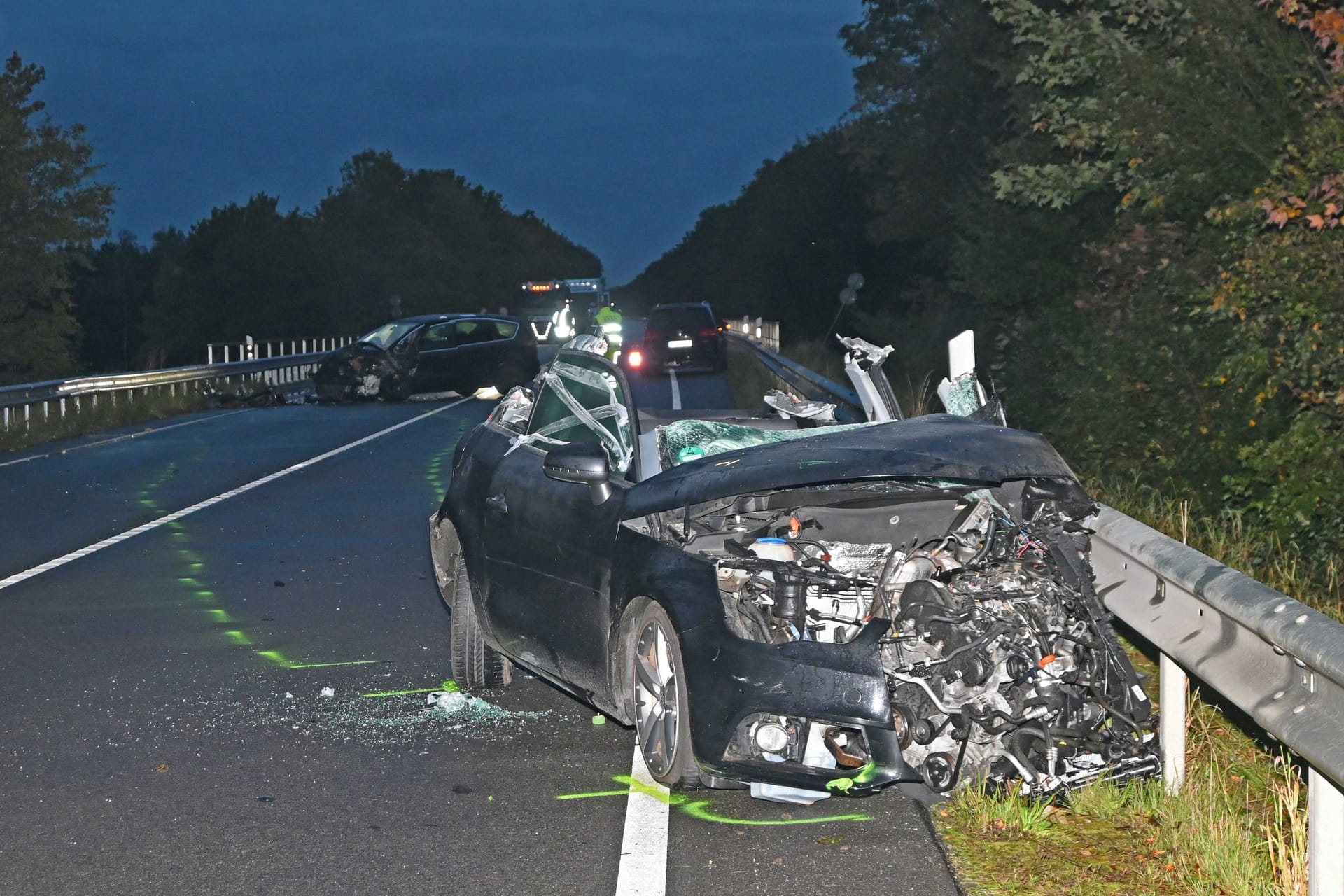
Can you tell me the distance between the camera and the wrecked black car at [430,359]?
31953 millimetres

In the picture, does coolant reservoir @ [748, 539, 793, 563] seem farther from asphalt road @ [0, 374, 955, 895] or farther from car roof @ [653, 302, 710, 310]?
car roof @ [653, 302, 710, 310]

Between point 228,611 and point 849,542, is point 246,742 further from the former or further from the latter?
point 228,611

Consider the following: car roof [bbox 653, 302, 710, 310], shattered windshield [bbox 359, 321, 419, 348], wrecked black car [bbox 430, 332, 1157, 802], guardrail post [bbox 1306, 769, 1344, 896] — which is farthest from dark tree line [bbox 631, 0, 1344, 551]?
car roof [bbox 653, 302, 710, 310]

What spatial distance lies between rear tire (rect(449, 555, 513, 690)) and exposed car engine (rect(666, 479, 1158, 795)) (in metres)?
1.92

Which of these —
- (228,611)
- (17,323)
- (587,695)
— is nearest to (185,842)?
(587,695)

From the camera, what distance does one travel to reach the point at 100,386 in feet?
93.9

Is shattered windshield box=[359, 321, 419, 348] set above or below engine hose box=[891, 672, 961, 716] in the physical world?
above

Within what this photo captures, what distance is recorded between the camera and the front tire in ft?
18.5

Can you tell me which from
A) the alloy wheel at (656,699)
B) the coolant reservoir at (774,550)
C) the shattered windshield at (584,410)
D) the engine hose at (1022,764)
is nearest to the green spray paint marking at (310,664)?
the shattered windshield at (584,410)

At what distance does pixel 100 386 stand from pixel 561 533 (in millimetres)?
→ 23700

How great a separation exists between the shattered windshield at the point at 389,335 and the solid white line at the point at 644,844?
1053 inches

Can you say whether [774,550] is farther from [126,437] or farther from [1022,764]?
[126,437]

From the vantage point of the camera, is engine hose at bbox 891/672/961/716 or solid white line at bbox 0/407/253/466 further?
solid white line at bbox 0/407/253/466

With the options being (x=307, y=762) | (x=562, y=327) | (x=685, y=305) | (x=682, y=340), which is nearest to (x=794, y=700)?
(x=307, y=762)
